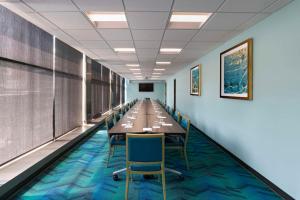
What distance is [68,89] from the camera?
537cm

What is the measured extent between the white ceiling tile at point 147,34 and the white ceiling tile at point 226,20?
88cm

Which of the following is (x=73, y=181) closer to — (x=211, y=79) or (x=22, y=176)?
(x=22, y=176)

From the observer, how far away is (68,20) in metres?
3.20

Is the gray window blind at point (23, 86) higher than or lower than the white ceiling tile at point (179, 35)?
lower

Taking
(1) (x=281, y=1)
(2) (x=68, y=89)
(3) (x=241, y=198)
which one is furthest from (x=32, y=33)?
(3) (x=241, y=198)

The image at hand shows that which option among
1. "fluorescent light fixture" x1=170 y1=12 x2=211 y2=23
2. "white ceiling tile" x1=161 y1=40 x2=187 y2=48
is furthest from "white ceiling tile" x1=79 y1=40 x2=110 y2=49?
"fluorescent light fixture" x1=170 y1=12 x2=211 y2=23

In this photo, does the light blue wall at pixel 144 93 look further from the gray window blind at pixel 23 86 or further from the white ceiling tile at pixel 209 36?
the gray window blind at pixel 23 86

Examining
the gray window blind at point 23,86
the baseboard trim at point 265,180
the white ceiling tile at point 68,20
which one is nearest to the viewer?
the baseboard trim at point 265,180

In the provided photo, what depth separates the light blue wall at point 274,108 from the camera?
→ 243 cm

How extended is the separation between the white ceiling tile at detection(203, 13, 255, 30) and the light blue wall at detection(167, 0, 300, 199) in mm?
326

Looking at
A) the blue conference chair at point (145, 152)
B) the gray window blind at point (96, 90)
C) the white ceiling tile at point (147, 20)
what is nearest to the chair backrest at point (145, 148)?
the blue conference chair at point (145, 152)

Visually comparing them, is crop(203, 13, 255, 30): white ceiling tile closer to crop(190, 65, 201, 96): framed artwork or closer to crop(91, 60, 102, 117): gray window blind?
crop(190, 65, 201, 96): framed artwork

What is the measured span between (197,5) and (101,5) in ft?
4.17

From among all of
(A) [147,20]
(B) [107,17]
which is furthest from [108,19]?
(A) [147,20]
